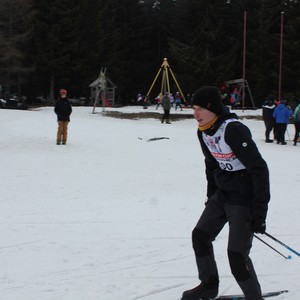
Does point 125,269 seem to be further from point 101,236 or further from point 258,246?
point 258,246

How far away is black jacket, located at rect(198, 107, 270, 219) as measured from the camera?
11.2ft

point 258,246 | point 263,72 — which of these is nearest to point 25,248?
point 258,246

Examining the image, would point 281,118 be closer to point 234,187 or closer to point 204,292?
point 204,292

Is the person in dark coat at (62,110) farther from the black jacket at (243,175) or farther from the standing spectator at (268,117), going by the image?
the black jacket at (243,175)

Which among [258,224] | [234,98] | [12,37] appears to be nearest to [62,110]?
→ [258,224]

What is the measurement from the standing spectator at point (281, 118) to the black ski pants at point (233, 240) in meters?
14.8

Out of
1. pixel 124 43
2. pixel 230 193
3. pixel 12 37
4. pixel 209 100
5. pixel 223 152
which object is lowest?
pixel 230 193

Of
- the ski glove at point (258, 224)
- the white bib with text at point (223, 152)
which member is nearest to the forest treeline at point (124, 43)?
the white bib with text at point (223, 152)

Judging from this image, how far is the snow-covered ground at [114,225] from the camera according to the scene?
4.53m

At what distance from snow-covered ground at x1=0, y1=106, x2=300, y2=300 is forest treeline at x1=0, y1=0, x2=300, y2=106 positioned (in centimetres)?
2988

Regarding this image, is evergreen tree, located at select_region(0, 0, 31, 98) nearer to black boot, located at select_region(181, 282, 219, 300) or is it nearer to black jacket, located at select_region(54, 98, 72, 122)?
black jacket, located at select_region(54, 98, 72, 122)

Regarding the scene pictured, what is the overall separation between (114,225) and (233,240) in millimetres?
3319

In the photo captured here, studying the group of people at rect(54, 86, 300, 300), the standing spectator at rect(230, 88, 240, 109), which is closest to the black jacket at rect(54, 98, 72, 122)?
the group of people at rect(54, 86, 300, 300)

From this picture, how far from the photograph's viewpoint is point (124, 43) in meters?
54.5
